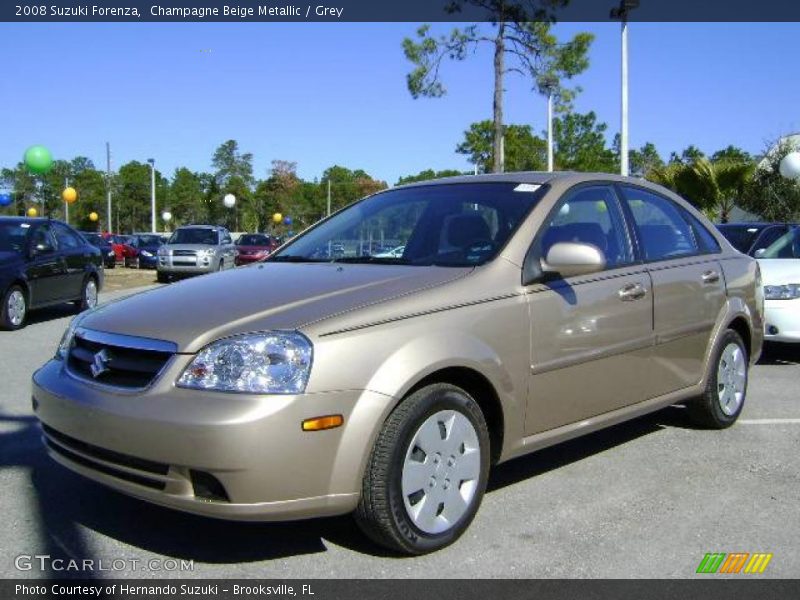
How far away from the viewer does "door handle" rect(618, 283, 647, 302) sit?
4355 millimetres

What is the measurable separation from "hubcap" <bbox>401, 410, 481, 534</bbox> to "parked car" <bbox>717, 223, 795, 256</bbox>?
670 cm

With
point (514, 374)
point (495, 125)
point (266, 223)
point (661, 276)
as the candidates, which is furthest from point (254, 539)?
point (266, 223)

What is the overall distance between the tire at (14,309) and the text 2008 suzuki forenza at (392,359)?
759cm

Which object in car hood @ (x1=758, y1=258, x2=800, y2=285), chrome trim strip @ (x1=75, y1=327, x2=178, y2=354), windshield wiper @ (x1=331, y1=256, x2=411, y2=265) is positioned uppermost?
windshield wiper @ (x1=331, y1=256, x2=411, y2=265)

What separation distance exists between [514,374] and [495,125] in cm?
1758

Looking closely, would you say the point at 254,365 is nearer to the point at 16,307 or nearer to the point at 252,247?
the point at 16,307

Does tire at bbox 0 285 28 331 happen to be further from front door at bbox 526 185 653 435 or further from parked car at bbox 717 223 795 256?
parked car at bbox 717 223 795 256

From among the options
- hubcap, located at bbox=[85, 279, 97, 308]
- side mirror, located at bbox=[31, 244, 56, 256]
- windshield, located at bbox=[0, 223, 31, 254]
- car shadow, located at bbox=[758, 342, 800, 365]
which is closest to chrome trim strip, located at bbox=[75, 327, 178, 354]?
car shadow, located at bbox=[758, 342, 800, 365]

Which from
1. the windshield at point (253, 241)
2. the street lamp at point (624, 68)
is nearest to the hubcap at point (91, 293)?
the street lamp at point (624, 68)

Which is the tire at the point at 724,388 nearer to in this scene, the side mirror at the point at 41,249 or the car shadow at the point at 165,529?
the car shadow at the point at 165,529

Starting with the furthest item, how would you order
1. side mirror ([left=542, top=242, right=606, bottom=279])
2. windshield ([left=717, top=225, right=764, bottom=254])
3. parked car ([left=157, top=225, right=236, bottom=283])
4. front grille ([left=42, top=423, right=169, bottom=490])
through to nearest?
parked car ([left=157, top=225, right=236, bottom=283]) → windshield ([left=717, top=225, right=764, bottom=254]) → side mirror ([left=542, top=242, right=606, bottom=279]) → front grille ([left=42, top=423, right=169, bottom=490])

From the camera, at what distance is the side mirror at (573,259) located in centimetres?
384

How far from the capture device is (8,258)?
36.6 ft

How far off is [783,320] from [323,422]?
627 centimetres
